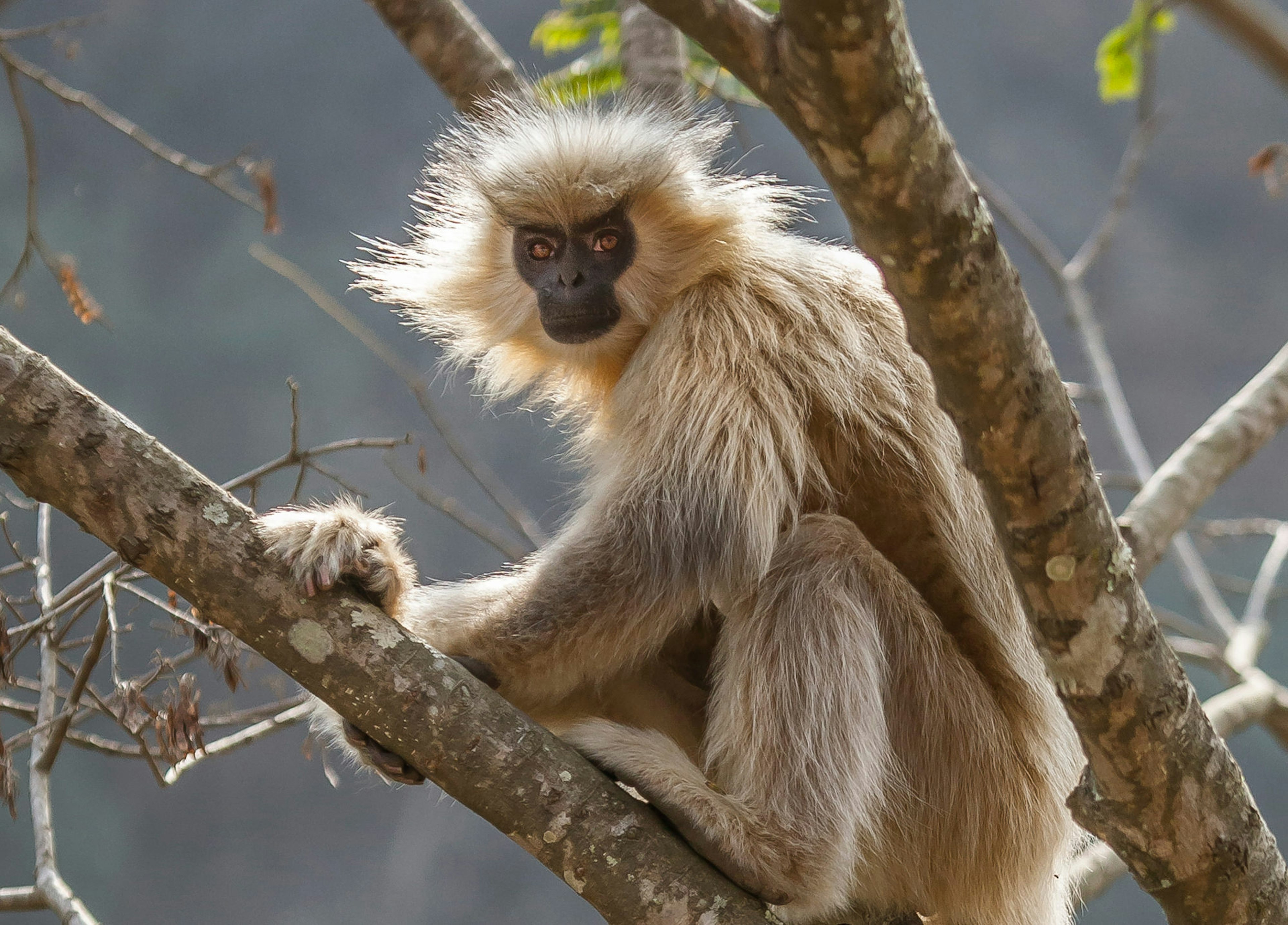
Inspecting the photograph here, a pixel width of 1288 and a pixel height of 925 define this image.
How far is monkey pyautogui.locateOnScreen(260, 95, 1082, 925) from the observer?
2.63 meters

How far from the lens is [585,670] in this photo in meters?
2.73

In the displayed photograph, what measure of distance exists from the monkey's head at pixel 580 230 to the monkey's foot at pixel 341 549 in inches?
43.6

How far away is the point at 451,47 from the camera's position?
4.26 metres

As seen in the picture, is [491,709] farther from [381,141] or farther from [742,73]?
[381,141]

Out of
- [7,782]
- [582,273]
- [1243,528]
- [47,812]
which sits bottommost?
[1243,528]

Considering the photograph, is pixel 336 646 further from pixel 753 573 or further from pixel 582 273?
pixel 582 273

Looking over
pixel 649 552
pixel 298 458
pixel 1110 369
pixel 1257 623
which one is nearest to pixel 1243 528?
pixel 1257 623

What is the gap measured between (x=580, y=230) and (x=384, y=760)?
1.78 meters

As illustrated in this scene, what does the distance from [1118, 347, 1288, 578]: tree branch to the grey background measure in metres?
5.06

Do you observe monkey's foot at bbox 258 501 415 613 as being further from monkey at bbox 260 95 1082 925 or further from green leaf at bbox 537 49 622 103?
green leaf at bbox 537 49 622 103

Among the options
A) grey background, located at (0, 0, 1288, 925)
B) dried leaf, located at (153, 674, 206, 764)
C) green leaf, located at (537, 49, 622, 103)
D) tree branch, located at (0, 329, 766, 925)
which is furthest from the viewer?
grey background, located at (0, 0, 1288, 925)

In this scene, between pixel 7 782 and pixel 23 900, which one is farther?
pixel 23 900

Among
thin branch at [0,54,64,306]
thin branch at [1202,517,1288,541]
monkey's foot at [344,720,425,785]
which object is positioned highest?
thin branch at [0,54,64,306]

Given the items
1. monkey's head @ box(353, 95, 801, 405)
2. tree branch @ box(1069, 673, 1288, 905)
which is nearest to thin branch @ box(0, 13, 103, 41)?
monkey's head @ box(353, 95, 801, 405)
